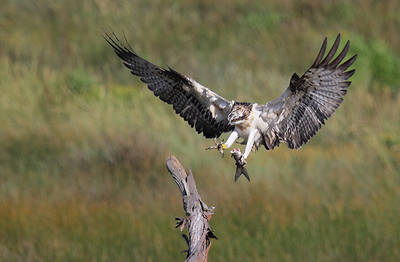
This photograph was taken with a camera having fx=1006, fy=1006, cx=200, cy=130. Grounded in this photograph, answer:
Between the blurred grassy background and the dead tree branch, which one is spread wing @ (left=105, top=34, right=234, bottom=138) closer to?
the dead tree branch

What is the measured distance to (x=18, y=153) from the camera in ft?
35.1

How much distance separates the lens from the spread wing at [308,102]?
6.11 m

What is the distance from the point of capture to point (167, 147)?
34.8 feet

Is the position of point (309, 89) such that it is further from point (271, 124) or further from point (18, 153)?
point (18, 153)

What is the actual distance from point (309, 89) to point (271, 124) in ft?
1.05

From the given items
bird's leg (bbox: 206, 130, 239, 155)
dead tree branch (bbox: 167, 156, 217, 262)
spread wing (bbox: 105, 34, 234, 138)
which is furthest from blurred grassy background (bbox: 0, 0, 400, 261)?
dead tree branch (bbox: 167, 156, 217, 262)

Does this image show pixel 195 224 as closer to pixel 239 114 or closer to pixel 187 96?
pixel 239 114

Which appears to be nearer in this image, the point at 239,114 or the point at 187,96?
the point at 239,114

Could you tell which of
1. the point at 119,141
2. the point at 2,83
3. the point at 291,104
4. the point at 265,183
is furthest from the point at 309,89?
the point at 2,83

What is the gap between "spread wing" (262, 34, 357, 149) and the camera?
611 centimetres

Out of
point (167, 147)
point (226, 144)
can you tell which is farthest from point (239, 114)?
point (167, 147)

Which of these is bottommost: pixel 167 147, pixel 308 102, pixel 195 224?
pixel 195 224

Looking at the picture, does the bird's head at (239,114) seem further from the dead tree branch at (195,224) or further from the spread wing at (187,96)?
the dead tree branch at (195,224)

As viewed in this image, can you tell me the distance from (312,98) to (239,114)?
0.55 metres
